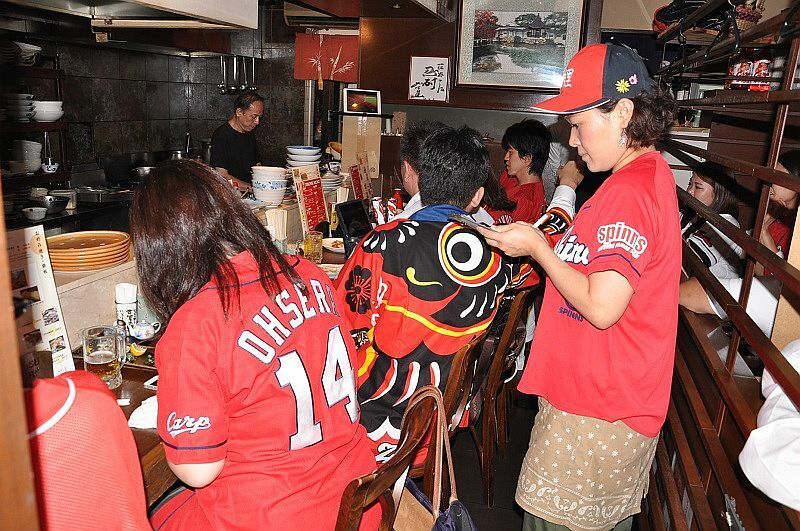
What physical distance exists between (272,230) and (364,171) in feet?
4.56

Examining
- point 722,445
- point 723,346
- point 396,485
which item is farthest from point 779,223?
point 396,485

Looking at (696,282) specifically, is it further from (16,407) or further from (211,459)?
(16,407)

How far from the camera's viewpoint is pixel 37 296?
1.72 meters

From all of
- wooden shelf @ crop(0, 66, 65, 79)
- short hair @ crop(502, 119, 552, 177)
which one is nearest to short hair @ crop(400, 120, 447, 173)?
short hair @ crop(502, 119, 552, 177)

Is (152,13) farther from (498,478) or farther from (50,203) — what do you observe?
(50,203)

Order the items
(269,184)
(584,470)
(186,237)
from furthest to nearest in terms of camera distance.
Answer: (269,184)
(584,470)
(186,237)

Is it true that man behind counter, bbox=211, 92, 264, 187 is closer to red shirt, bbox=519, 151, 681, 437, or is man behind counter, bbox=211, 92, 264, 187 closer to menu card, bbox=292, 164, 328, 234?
menu card, bbox=292, 164, 328, 234

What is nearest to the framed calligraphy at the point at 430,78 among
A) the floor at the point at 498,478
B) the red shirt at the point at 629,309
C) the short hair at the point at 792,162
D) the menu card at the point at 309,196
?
the menu card at the point at 309,196

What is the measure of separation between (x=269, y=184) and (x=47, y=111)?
193 cm

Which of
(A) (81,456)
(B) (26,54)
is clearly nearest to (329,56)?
(B) (26,54)

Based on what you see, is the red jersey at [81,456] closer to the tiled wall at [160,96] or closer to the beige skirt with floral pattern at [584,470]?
the beige skirt with floral pattern at [584,470]

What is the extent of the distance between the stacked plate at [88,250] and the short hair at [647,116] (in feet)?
5.44

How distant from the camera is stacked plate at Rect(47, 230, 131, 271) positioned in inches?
81.6

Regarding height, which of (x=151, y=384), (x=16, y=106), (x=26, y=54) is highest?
(x=26, y=54)
